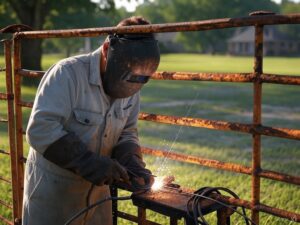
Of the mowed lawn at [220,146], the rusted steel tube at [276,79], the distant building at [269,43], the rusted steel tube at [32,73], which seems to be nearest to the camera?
the rusted steel tube at [276,79]

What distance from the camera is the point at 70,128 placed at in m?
2.66

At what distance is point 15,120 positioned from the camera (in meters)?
3.89

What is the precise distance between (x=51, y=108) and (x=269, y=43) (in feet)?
292

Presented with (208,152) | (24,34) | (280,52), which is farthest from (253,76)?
(280,52)

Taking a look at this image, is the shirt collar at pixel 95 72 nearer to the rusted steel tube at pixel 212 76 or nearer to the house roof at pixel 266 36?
the rusted steel tube at pixel 212 76

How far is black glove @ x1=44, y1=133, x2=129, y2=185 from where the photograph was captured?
2.44 meters

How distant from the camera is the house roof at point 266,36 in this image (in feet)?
286

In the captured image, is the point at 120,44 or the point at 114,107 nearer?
the point at 120,44

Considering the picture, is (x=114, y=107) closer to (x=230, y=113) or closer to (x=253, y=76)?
(x=253, y=76)

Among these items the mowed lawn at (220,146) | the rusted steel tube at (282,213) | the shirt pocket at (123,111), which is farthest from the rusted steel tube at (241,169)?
the mowed lawn at (220,146)

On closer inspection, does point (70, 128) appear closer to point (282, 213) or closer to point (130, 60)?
point (130, 60)

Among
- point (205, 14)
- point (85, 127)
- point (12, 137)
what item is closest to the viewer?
point (85, 127)

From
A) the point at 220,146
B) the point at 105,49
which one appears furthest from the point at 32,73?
the point at 220,146

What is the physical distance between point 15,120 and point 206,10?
3479 inches
